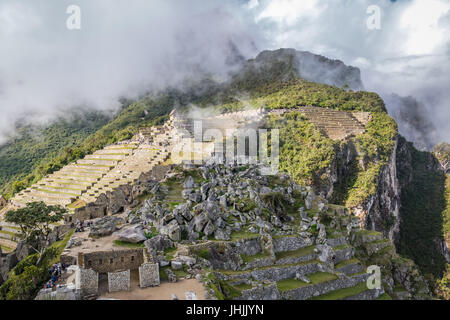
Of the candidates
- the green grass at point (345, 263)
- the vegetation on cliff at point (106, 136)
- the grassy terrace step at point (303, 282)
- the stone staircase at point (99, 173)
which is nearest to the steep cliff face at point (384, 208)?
the stone staircase at point (99, 173)

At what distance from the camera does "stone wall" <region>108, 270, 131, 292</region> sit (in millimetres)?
11039

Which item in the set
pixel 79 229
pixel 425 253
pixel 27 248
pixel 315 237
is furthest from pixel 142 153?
pixel 425 253

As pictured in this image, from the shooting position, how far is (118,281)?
11078 millimetres

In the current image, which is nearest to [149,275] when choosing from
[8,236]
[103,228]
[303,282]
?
[103,228]

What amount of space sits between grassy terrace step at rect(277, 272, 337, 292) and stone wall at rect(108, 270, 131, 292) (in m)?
6.13

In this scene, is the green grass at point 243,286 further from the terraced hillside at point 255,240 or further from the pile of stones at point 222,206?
the pile of stones at point 222,206

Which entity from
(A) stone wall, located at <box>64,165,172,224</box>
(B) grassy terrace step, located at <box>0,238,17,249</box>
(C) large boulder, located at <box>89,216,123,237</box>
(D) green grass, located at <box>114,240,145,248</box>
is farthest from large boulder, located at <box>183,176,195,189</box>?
(B) grassy terrace step, located at <box>0,238,17,249</box>

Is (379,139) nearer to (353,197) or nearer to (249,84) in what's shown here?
(353,197)

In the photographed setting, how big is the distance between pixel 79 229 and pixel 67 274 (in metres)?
6.74

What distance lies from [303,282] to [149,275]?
7.28m

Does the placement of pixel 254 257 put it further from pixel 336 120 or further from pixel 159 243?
pixel 336 120

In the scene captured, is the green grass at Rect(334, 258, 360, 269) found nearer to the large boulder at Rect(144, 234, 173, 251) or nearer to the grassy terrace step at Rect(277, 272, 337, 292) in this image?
the grassy terrace step at Rect(277, 272, 337, 292)

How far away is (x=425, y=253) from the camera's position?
193 feet

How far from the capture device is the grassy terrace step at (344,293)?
51.4ft
